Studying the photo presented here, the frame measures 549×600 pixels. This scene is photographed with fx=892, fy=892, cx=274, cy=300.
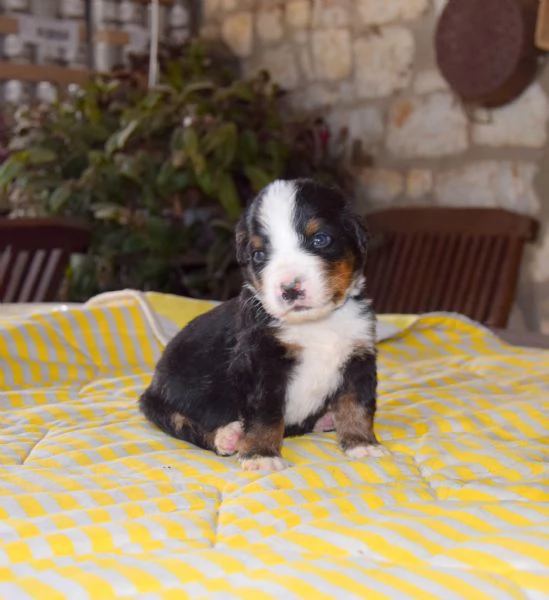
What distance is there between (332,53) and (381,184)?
0.64 metres

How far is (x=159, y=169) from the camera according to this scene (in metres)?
3.57

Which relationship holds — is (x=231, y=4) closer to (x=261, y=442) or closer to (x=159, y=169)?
(x=159, y=169)

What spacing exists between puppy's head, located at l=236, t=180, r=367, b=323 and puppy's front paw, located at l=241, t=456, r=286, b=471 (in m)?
0.21

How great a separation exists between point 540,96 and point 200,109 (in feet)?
4.34

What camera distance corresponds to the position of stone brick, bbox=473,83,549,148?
3047 mm

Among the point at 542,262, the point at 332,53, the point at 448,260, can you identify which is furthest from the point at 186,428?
the point at 332,53

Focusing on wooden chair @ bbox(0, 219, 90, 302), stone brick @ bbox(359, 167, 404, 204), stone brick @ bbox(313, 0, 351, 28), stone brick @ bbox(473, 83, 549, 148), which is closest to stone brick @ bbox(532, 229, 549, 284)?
stone brick @ bbox(473, 83, 549, 148)

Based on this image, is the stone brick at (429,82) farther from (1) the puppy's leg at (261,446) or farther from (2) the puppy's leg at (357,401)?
(1) the puppy's leg at (261,446)

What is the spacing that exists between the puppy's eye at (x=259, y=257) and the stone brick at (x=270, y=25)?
9.69 ft

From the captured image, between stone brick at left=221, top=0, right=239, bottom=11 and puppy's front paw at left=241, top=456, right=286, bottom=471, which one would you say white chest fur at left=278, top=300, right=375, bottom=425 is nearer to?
puppy's front paw at left=241, top=456, right=286, bottom=471

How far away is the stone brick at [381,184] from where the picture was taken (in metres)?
3.63

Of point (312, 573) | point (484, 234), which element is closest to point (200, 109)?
point (484, 234)

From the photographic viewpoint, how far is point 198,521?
3.44 ft

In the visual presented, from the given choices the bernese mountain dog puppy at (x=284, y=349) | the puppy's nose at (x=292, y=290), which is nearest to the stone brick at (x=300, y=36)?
the bernese mountain dog puppy at (x=284, y=349)
